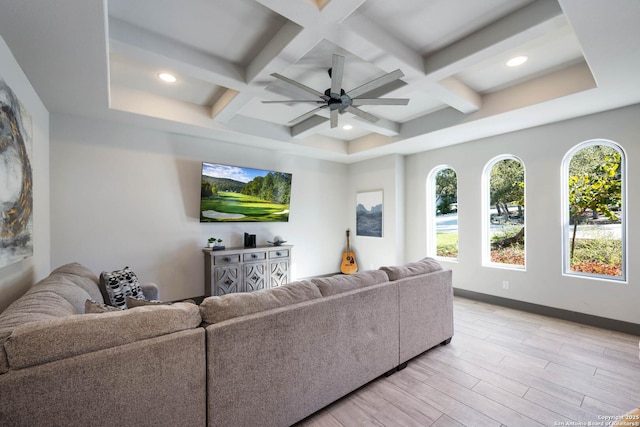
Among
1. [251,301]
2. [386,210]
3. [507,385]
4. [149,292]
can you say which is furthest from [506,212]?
[149,292]

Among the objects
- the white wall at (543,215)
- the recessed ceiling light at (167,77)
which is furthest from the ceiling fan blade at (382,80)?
the white wall at (543,215)

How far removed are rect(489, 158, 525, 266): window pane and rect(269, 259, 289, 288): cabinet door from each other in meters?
3.35

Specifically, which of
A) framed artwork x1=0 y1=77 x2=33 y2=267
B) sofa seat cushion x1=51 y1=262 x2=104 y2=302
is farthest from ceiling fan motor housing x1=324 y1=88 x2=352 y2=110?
sofa seat cushion x1=51 y1=262 x2=104 y2=302

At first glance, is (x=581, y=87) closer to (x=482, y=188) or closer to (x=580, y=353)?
(x=482, y=188)

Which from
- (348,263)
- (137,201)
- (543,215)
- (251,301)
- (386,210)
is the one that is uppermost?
(137,201)

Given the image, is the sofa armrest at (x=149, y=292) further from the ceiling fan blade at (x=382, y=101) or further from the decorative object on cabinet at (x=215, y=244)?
A: the ceiling fan blade at (x=382, y=101)

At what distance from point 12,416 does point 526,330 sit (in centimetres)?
420

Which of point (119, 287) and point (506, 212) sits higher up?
point (506, 212)

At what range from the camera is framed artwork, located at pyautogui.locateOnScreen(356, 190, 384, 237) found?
553 cm

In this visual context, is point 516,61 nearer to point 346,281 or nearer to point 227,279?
point 346,281

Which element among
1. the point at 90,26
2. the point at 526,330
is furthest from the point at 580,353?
the point at 90,26

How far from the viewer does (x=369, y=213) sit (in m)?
5.73

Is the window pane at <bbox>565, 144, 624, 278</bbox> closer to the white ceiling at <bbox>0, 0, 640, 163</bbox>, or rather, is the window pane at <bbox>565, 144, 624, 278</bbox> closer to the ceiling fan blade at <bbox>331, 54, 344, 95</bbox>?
the white ceiling at <bbox>0, 0, 640, 163</bbox>

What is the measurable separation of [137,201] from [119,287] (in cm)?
184
